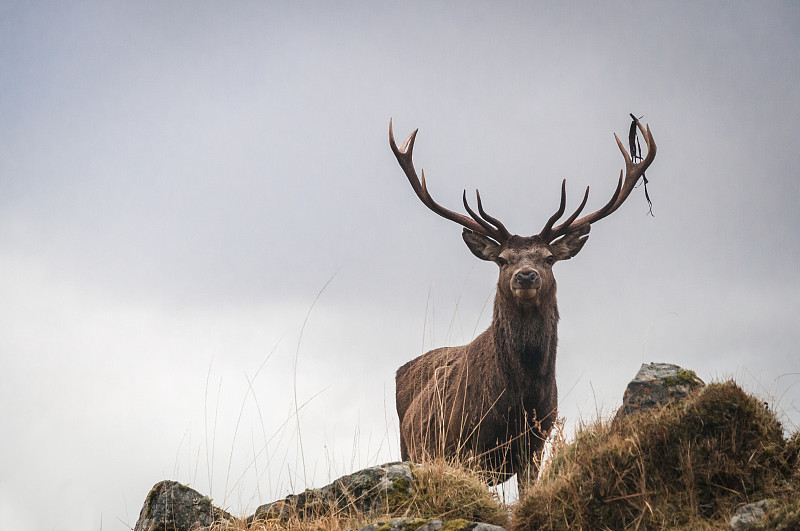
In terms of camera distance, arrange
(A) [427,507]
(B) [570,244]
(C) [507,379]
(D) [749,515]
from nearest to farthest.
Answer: (D) [749,515], (A) [427,507], (C) [507,379], (B) [570,244]

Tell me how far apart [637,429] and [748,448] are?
0.63 meters

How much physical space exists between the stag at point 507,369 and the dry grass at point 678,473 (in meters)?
2.43

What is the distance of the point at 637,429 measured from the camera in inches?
175

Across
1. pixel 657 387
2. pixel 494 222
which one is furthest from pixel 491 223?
pixel 657 387

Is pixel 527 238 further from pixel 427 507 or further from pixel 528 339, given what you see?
pixel 427 507

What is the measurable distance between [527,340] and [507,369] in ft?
1.25

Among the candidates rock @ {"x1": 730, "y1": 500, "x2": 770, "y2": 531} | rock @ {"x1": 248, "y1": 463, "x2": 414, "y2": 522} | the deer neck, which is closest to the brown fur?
the deer neck

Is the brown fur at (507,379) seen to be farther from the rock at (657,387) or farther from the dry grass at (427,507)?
the dry grass at (427,507)

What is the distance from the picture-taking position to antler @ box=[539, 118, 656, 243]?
8039 mm

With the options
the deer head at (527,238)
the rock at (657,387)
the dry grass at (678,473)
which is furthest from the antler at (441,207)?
the dry grass at (678,473)

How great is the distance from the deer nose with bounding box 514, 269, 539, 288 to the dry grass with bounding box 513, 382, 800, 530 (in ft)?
Answer: 9.56

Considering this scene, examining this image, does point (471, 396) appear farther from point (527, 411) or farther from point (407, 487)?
point (407, 487)

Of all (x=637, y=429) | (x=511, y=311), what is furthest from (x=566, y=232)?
(x=637, y=429)

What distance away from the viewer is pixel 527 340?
759cm
